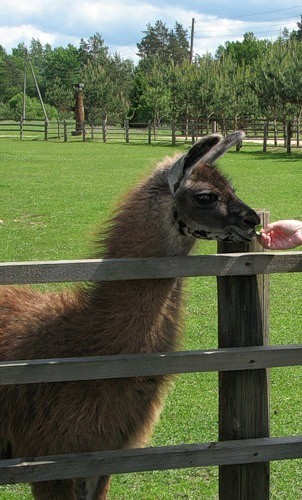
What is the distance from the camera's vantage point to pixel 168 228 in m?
3.39

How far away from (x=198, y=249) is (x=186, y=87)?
5020cm

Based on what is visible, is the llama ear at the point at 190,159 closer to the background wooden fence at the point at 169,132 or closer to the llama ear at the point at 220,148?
the llama ear at the point at 220,148

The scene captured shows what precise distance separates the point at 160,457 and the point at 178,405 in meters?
2.25

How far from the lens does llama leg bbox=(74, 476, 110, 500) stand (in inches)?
141

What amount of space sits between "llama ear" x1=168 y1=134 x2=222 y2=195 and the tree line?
35262mm

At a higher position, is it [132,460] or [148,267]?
[148,267]

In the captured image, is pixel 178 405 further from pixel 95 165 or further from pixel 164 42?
pixel 164 42

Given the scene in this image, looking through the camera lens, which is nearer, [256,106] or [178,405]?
[178,405]

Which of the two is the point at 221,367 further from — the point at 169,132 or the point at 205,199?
the point at 169,132

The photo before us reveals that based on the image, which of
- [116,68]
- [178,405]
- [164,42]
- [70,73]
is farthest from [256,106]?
[164,42]

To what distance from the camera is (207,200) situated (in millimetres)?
3326

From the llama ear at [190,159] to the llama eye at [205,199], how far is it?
0.13 m

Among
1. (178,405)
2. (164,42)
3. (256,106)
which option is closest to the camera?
A: (178,405)

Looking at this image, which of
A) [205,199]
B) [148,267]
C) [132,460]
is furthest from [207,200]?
[132,460]
